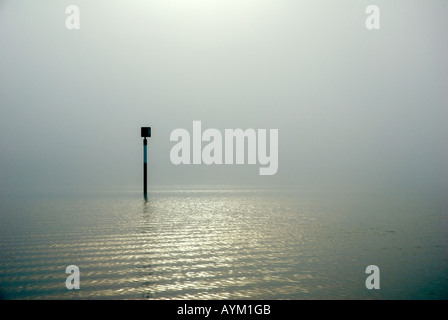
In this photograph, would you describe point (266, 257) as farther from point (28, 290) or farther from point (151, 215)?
point (151, 215)

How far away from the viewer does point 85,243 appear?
7.66 metres

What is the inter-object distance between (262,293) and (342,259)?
2.27 metres

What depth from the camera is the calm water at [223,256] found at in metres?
4.75

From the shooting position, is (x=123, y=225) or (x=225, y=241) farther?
(x=123, y=225)

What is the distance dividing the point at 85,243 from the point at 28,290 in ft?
9.72

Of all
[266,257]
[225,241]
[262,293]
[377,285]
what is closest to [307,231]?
[225,241]

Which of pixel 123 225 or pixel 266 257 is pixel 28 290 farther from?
pixel 123 225

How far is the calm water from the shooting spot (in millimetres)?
4754

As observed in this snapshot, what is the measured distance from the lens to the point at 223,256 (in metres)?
6.55

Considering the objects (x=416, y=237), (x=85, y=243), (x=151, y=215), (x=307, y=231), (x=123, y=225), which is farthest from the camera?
(x=151, y=215)

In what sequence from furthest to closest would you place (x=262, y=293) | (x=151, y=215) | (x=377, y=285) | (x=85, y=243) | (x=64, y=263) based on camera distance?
(x=151, y=215), (x=85, y=243), (x=64, y=263), (x=377, y=285), (x=262, y=293)

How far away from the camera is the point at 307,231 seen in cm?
906
